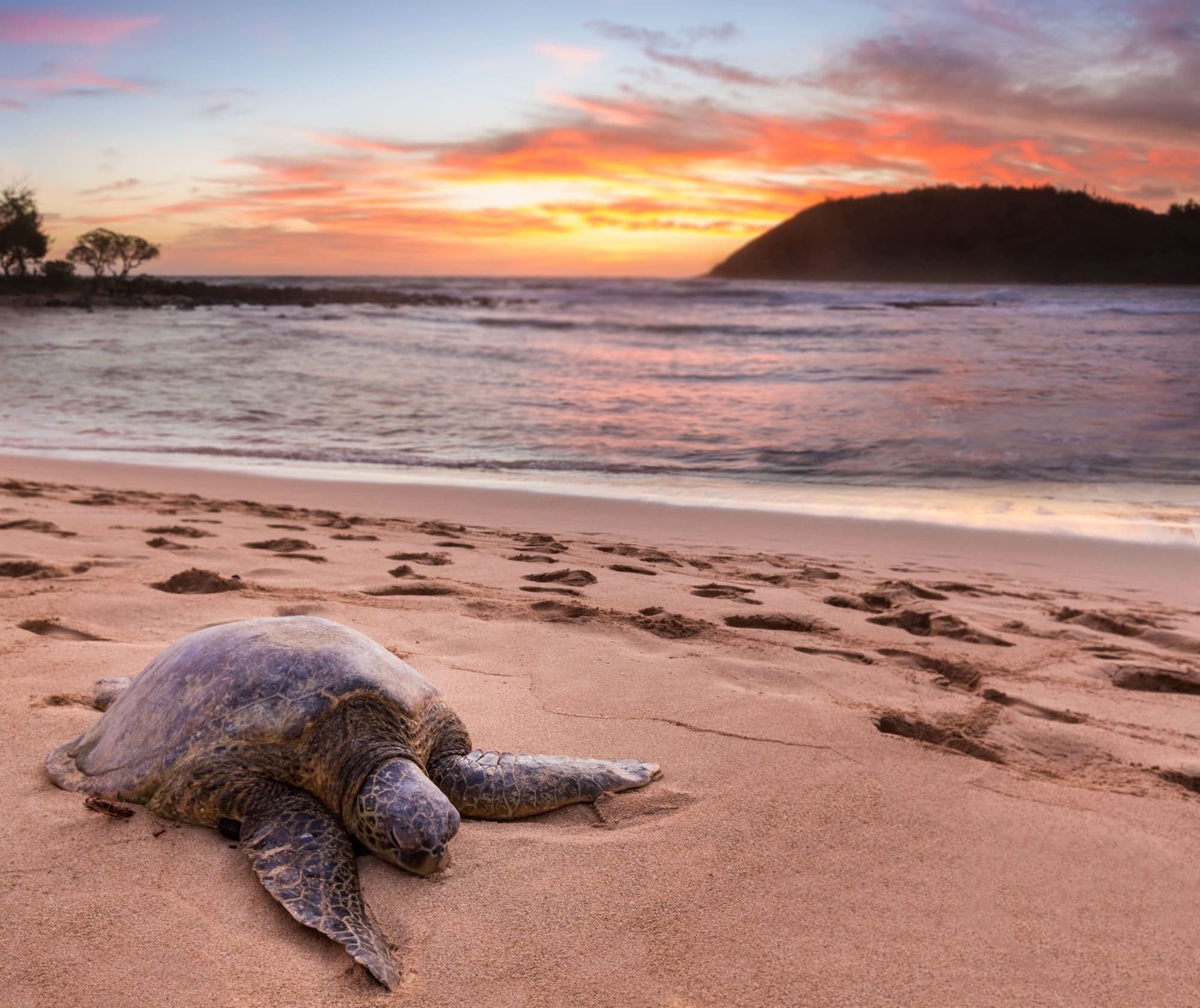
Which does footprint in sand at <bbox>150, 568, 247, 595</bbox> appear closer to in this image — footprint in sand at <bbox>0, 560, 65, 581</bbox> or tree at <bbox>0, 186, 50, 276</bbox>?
footprint in sand at <bbox>0, 560, 65, 581</bbox>

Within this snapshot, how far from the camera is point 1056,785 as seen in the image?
3.32 metres

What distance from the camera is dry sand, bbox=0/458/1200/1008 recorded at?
224 cm

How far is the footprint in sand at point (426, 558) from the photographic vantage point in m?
6.26

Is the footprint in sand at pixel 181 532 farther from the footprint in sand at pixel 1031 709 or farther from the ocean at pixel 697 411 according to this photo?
the footprint in sand at pixel 1031 709

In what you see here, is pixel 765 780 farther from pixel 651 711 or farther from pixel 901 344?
pixel 901 344

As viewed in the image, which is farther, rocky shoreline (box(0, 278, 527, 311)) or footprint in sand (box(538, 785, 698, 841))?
rocky shoreline (box(0, 278, 527, 311))

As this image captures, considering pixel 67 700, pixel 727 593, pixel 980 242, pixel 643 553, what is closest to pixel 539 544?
pixel 643 553

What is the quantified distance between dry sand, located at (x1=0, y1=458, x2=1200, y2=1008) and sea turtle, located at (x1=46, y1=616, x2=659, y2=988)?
85 mm

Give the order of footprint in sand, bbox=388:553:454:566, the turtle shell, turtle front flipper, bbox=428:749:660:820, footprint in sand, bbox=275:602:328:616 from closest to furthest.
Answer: the turtle shell, turtle front flipper, bbox=428:749:660:820, footprint in sand, bbox=275:602:328:616, footprint in sand, bbox=388:553:454:566

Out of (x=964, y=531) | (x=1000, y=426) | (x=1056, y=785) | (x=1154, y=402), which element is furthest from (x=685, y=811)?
(x=1154, y=402)

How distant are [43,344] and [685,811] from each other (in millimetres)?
29783

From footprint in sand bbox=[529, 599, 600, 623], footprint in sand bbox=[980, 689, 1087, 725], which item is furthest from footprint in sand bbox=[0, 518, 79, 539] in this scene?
footprint in sand bbox=[980, 689, 1087, 725]

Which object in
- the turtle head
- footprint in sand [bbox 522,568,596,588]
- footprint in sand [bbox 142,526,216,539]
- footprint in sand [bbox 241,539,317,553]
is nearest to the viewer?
the turtle head

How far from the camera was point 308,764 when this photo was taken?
271 centimetres
